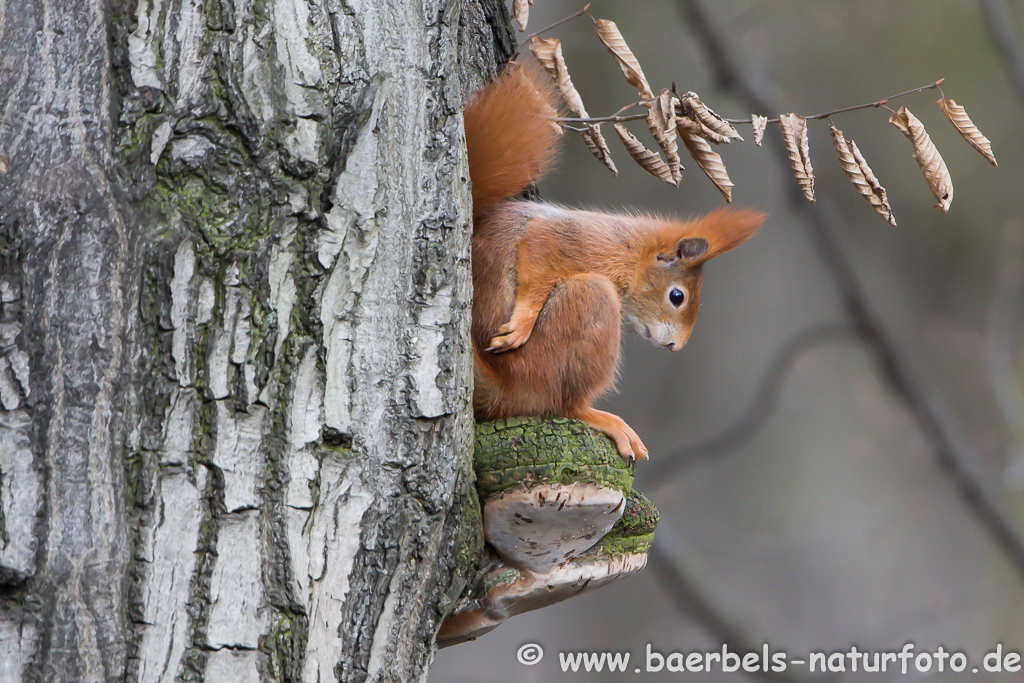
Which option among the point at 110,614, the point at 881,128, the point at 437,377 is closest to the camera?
the point at 110,614

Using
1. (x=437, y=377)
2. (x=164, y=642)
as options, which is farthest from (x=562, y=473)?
(x=164, y=642)

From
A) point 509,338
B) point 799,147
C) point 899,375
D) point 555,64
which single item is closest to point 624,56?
point 555,64

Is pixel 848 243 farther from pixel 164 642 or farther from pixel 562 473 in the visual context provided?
pixel 164 642

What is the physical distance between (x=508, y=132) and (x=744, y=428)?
211 cm

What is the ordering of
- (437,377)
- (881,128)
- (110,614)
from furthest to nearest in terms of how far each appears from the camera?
(881,128), (437,377), (110,614)

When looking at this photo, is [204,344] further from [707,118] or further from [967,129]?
[967,129]

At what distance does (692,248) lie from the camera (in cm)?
114

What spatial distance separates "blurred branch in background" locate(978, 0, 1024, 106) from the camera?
2869mm

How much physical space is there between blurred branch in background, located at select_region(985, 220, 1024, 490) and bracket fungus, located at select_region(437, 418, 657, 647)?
2.33 m

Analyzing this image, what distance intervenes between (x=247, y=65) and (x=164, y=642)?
1.67ft

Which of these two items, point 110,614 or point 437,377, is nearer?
point 110,614

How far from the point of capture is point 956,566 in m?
3.04

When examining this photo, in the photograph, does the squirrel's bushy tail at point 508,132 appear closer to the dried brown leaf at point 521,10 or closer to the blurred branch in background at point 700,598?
the dried brown leaf at point 521,10

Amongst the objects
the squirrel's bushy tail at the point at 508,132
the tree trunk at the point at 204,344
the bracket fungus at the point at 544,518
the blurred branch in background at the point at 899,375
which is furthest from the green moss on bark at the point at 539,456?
the blurred branch in background at the point at 899,375
